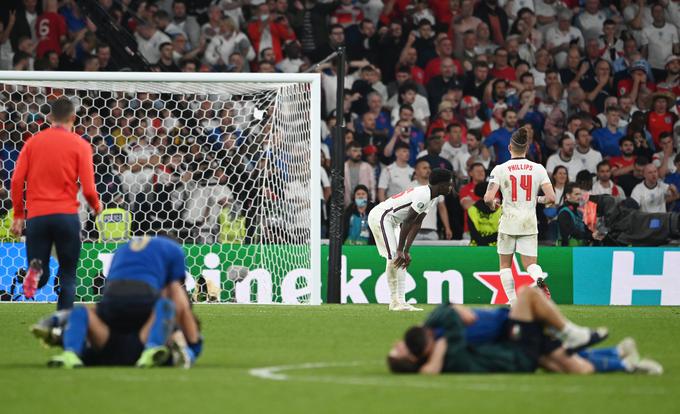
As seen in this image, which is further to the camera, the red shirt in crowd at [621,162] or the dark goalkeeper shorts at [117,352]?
the red shirt in crowd at [621,162]

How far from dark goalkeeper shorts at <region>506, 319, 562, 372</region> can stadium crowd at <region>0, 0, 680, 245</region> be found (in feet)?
35.1

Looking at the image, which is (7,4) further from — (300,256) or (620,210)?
(620,210)

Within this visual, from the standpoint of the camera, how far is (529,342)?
321 inches

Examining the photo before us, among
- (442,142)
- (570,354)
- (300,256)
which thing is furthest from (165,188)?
(570,354)

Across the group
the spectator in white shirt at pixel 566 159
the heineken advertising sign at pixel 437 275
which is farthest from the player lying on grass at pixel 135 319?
the spectator in white shirt at pixel 566 159

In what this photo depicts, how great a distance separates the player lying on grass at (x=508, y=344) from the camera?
7926 mm

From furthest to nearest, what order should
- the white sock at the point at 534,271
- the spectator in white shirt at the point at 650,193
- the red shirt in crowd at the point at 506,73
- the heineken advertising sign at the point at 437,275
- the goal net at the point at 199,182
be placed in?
1. the red shirt in crowd at the point at 506,73
2. the spectator in white shirt at the point at 650,193
3. the heineken advertising sign at the point at 437,275
4. the goal net at the point at 199,182
5. the white sock at the point at 534,271

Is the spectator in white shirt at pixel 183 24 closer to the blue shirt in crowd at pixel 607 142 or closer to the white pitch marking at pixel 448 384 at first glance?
the blue shirt in crowd at pixel 607 142

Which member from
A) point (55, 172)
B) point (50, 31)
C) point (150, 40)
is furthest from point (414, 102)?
point (55, 172)

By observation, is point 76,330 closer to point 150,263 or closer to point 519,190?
point 150,263

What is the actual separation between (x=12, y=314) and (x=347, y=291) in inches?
228

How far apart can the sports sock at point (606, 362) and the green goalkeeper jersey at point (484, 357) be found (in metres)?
0.42

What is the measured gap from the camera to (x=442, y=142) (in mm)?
20781

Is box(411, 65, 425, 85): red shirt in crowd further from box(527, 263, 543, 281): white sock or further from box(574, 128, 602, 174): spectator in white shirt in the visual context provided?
box(527, 263, 543, 281): white sock
